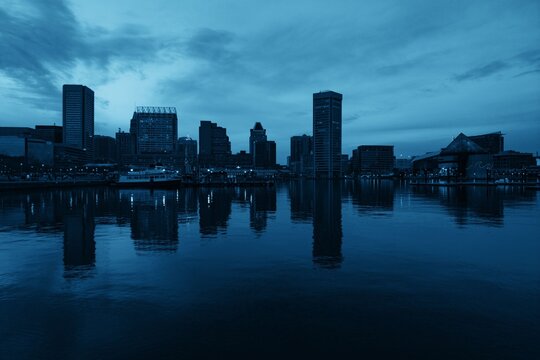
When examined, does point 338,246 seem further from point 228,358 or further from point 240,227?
point 228,358

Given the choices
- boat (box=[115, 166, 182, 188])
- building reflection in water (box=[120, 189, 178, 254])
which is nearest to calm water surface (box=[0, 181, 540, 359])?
building reflection in water (box=[120, 189, 178, 254])

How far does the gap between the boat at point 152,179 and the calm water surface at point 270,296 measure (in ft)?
361

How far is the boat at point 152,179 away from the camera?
13875 centimetres

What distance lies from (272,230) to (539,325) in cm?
2317

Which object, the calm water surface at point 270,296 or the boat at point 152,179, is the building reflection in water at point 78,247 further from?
the boat at point 152,179

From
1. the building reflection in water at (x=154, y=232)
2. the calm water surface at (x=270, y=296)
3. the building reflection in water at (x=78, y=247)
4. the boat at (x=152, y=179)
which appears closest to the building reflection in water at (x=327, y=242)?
the calm water surface at (x=270, y=296)

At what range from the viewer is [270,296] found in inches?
619

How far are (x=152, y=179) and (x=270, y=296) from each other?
13273 centimetres

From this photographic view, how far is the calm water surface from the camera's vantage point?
11469mm

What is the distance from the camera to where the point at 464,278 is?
1833cm

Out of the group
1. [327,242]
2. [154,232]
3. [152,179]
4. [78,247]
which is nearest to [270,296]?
[327,242]

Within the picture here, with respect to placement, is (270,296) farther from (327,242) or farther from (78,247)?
(78,247)

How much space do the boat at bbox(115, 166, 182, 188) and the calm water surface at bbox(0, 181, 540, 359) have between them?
4328 inches

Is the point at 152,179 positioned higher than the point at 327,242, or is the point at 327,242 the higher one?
the point at 152,179
